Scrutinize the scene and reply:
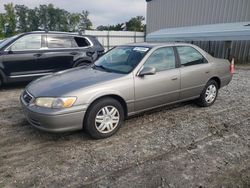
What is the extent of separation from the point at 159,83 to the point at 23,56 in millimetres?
4547

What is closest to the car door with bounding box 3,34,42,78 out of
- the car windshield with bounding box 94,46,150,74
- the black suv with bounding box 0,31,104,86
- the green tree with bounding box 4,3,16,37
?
the black suv with bounding box 0,31,104,86

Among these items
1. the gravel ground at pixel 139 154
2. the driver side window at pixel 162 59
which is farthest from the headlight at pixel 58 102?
the driver side window at pixel 162 59

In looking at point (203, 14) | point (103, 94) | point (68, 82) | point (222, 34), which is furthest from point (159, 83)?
point (203, 14)

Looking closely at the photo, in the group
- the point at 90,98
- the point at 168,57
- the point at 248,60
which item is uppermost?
the point at 168,57

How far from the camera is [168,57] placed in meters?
4.72

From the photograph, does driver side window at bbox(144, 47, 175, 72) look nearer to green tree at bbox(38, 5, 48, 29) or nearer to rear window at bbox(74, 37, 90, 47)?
rear window at bbox(74, 37, 90, 47)

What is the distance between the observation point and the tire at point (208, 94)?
5336 millimetres

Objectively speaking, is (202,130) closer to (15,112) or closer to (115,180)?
(115,180)

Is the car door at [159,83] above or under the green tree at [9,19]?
under

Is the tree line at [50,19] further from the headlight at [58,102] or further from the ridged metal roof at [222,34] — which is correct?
the headlight at [58,102]

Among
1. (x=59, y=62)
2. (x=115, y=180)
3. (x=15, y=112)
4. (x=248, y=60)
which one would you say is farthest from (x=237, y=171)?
(x=248, y=60)

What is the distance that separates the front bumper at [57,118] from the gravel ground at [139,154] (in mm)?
315

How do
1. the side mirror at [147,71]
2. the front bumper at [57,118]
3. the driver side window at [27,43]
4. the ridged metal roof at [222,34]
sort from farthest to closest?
the ridged metal roof at [222,34], the driver side window at [27,43], the side mirror at [147,71], the front bumper at [57,118]

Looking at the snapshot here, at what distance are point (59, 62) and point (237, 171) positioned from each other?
615 cm
